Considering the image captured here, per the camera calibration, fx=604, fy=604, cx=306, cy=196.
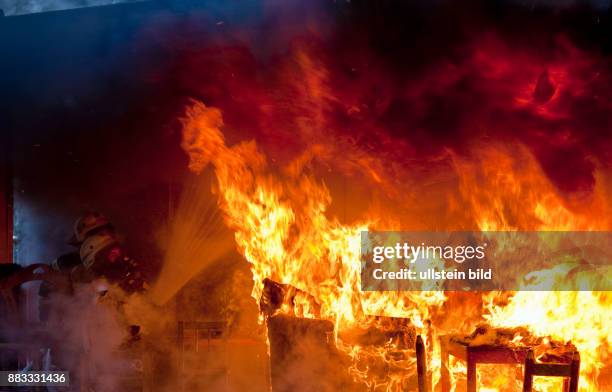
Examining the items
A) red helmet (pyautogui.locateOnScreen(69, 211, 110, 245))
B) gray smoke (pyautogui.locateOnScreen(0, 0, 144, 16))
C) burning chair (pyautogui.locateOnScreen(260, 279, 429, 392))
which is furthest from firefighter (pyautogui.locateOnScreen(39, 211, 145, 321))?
burning chair (pyautogui.locateOnScreen(260, 279, 429, 392))

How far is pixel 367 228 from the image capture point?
7.18 m

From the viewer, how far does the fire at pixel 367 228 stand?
5441 millimetres

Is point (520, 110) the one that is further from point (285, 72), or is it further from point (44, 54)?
point (44, 54)

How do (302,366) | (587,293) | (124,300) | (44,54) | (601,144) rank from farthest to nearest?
(44,54)
(124,300)
(601,144)
(587,293)
(302,366)

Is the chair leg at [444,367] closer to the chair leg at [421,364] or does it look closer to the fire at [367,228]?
the fire at [367,228]

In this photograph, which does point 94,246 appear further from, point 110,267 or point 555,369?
point 555,369

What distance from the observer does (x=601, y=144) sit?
6.54m

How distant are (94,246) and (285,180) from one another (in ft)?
8.70

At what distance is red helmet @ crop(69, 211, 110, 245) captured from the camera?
310 inches

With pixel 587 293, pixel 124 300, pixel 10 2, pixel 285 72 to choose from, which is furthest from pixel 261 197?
pixel 10 2

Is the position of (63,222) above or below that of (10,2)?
below

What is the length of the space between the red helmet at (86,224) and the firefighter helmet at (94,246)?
0.11m

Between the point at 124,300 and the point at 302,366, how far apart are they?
3.40m

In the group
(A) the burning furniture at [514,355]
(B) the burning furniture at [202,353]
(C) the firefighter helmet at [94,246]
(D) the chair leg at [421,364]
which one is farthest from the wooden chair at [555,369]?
(C) the firefighter helmet at [94,246]
